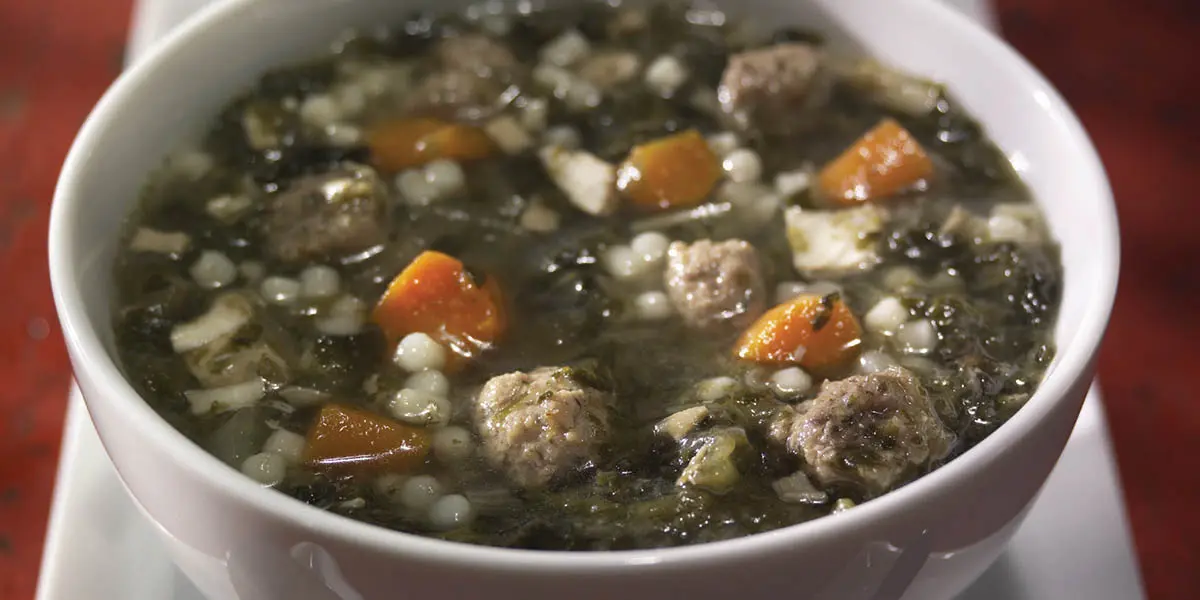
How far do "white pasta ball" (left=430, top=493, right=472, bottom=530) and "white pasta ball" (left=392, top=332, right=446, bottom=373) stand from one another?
0.31 meters

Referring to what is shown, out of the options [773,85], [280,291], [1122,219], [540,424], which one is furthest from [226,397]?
[1122,219]

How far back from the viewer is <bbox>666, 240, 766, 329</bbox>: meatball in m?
2.17

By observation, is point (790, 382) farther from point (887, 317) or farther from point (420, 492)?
point (420, 492)

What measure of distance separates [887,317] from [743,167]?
48 centimetres

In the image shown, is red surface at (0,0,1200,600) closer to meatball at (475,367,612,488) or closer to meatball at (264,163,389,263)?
meatball at (264,163,389,263)

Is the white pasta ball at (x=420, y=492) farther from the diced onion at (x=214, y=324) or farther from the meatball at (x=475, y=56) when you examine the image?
the meatball at (x=475, y=56)

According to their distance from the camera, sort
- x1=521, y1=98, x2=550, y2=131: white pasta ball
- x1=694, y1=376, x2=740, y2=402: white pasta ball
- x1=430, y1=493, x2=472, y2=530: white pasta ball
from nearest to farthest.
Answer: x1=430, y1=493, x2=472, y2=530: white pasta ball, x1=694, y1=376, x2=740, y2=402: white pasta ball, x1=521, y1=98, x2=550, y2=131: white pasta ball

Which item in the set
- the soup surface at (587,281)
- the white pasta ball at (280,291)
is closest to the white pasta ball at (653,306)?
the soup surface at (587,281)

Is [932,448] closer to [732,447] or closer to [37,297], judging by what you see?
[732,447]

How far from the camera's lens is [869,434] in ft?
5.99

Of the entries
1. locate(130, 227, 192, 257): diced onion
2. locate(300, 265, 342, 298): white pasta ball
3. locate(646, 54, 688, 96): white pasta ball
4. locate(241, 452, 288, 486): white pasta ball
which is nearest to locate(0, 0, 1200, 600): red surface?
locate(130, 227, 192, 257): diced onion

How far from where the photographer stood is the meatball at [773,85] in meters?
2.60

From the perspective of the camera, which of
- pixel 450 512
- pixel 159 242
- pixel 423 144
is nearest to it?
pixel 450 512

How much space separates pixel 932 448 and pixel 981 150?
3.03 ft
